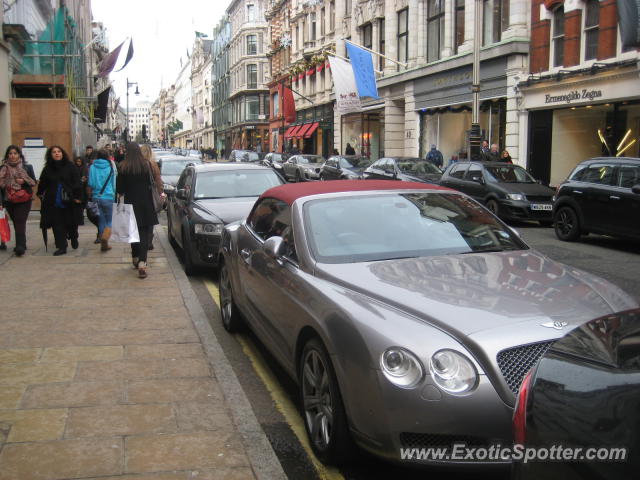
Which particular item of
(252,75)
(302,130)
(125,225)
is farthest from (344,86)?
(252,75)

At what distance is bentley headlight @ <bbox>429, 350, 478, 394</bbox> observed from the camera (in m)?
3.15

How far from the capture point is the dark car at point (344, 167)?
26.0 meters

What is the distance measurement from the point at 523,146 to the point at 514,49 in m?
3.58

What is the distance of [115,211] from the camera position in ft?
30.0

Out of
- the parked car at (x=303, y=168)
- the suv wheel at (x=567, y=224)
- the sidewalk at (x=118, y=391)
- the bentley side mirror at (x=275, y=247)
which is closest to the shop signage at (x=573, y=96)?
the suv wheel at (x=567, y=224)

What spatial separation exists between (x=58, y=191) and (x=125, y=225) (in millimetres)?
2488

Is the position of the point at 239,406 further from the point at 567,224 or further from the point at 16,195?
the point at 567,224

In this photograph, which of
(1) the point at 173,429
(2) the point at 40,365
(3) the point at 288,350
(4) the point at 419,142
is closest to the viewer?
(1) the point at 173,429

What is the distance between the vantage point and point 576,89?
22.4 m

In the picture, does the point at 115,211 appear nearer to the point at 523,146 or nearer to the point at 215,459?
the point at 215,459

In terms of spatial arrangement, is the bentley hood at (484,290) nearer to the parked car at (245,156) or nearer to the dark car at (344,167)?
the dark car at (344,167)

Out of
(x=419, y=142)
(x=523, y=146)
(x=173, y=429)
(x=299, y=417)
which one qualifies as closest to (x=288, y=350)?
(x=299, y=417)

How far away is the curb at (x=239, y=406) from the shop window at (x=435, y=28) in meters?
27.7

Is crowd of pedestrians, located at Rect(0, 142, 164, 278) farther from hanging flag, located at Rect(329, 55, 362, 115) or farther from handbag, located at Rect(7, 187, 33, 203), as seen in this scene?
hanging flag, located at Rect(329, 55, 362, 115)
